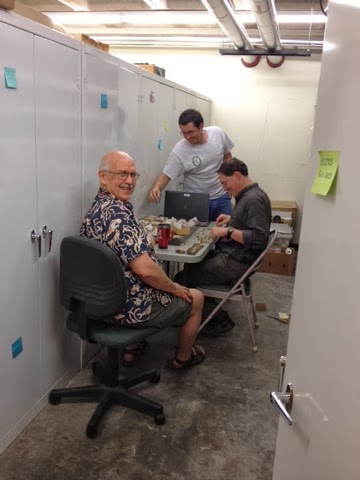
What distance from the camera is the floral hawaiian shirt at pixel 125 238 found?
199cm

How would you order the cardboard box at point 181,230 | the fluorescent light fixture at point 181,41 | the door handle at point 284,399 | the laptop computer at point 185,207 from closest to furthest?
the door handle at point 284,399 → the cardboard box at point 181,230 → the laptop computer at point 185,207 → the fluorescent light fixture at point 181,41

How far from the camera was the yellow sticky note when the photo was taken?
0.78m

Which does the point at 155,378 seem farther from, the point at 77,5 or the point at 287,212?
the point at 77,5

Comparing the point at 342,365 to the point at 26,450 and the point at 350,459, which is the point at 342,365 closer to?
the point at 350,459

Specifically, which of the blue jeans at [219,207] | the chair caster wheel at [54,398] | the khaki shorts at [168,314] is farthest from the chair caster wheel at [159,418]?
the blue jeans at [219,207]

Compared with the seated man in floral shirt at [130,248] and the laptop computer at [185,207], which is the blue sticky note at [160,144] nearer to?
the laptop computer at [185,207]

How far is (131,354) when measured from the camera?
276cm

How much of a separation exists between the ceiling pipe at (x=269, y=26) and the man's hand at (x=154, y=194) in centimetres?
159

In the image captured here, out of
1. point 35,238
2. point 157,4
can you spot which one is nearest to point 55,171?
point 35,238

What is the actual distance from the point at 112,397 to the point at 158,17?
338cm

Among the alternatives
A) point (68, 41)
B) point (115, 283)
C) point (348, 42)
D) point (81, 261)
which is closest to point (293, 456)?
point (348, 42)

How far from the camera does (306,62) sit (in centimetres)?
508

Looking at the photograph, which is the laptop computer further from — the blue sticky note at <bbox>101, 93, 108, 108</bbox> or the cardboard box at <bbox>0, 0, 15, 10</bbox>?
the cardboard box at <bbox>0, 0, 15, 10</bbox>

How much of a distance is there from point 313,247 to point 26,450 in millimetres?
1765
